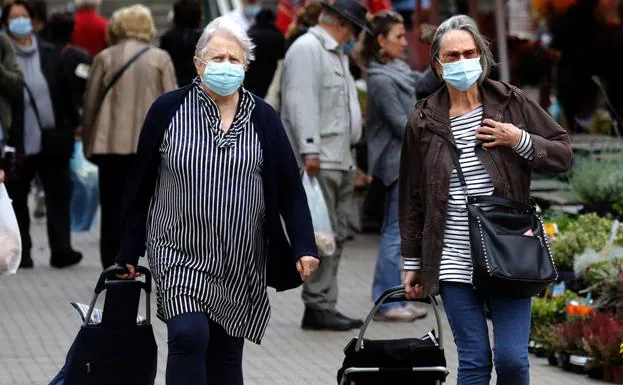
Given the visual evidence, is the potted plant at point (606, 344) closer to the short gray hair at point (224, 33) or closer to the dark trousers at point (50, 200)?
the short gray hair at point (224, 33)

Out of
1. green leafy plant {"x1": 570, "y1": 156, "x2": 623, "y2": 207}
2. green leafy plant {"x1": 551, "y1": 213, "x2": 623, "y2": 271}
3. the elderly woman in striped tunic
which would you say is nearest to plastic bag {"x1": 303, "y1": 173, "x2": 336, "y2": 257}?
green leafy plant {"x1": 551, "y1": 213, "x2": 623, "y2": 271}

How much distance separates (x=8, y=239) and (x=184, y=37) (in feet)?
16.9

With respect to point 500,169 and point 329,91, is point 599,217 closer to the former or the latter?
point 329,91

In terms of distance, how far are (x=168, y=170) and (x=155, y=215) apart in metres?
0.18

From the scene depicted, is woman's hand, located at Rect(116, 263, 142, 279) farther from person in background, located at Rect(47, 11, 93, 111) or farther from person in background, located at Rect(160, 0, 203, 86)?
person in background, located at Rect(47, 11, 93, 111)

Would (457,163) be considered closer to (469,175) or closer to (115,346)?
(469,175)

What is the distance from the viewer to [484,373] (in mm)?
5758

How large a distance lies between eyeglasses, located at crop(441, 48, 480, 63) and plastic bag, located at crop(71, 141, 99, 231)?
24.7 ft

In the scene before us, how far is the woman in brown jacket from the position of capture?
10539 mm

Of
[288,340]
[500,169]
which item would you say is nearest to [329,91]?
[288,340]

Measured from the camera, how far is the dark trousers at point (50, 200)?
1141 centimetres

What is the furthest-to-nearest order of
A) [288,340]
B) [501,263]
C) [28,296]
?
[28,296], [288,340], [501,263]

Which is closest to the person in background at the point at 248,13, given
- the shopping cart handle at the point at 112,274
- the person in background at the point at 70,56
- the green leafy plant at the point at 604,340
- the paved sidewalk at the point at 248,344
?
the person in background at the point at 70,56

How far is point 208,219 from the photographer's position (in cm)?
586
